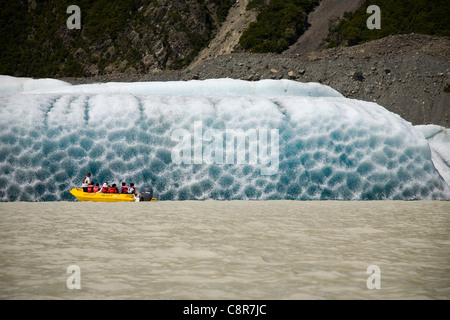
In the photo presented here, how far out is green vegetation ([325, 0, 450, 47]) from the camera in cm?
4688

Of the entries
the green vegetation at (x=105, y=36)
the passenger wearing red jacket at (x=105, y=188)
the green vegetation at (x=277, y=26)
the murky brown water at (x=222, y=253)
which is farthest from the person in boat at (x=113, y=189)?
the green vegetation at (x=105, y=36)

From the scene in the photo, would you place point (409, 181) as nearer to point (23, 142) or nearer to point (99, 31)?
point (23, 142)

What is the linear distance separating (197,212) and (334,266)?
16.0ft

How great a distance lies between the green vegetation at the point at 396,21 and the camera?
46.9m

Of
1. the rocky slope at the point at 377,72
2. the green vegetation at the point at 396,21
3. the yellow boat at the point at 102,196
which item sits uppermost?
the green vegetation at the point at 396,21

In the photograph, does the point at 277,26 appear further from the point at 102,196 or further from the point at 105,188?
the point at 102,196

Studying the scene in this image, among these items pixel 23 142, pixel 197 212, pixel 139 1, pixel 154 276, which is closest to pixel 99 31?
pixel 139 1

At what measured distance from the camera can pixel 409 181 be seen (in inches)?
527

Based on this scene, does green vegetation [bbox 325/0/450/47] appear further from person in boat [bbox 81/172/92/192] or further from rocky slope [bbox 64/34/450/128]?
person in boat [bbox 81/172/92/192]

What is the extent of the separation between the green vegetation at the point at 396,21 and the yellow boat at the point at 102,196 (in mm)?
40136

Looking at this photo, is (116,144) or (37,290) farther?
(116,144)

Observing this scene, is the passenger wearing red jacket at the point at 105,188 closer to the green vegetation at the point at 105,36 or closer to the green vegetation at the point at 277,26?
the green vegetation at the point at 277,26

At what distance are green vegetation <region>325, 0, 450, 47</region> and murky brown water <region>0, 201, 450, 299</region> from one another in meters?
41.6

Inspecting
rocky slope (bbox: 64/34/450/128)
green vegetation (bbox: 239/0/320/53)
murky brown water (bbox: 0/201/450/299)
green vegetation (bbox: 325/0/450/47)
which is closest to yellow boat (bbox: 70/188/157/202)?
murky brown water (bbox: 0/201/450/299)
